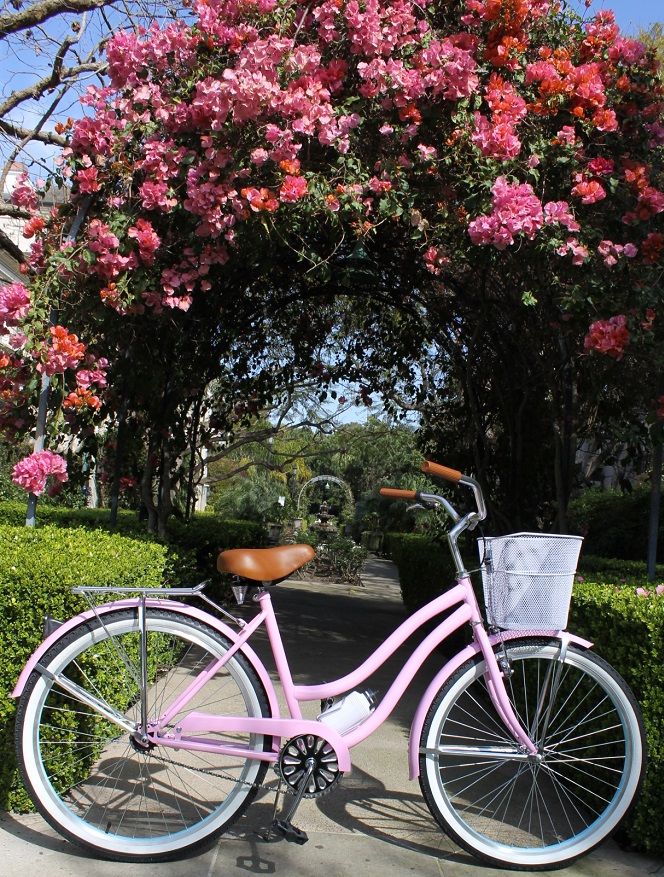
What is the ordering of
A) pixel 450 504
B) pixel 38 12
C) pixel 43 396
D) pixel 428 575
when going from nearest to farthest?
pixel 450 504 → pixel 43 396 → pixel 38 12 → pixel 428 575

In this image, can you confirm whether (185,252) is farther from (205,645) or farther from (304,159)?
(205,645)

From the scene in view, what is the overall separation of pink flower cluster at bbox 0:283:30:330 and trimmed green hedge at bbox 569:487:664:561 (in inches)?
230

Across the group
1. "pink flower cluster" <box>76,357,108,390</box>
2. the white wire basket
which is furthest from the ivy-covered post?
the white wire basket

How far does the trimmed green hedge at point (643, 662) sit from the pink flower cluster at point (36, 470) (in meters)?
2.73

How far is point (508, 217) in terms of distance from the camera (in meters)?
3.79

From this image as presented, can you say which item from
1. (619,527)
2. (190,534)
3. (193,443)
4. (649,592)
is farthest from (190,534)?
(649,592)

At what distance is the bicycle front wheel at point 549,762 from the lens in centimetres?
275

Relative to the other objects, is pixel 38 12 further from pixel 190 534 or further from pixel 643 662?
pixel 643 662

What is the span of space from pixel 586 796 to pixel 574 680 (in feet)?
1.57

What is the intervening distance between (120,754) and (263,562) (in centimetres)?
123

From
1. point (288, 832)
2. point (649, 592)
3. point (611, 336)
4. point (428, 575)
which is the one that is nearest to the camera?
point (288, 832)

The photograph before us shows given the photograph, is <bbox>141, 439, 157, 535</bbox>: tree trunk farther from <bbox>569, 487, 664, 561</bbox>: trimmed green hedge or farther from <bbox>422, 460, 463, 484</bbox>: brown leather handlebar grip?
<bbox>569, 487, 664, 561</bbox>: trimmed green hedge

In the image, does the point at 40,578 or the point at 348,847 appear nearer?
the point at 348,847

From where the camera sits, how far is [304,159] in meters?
4.21
